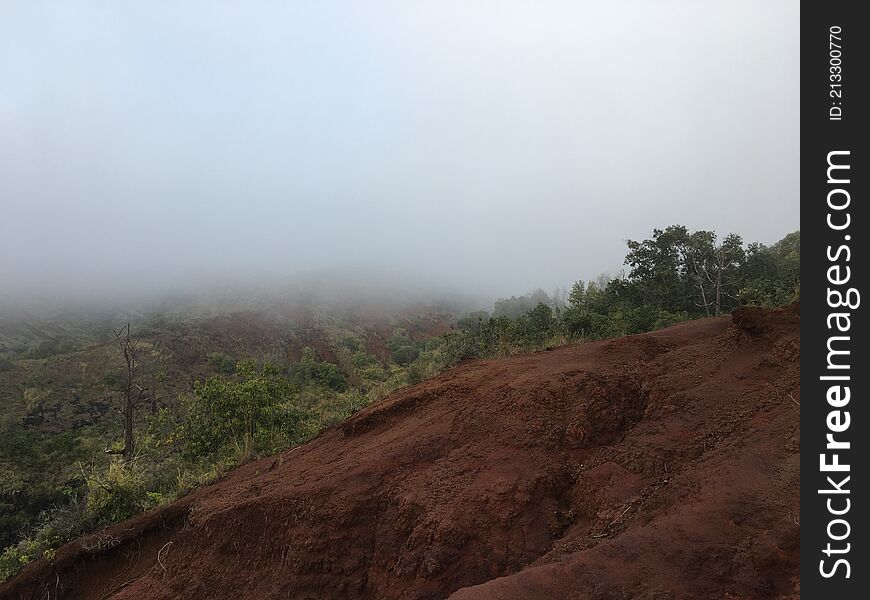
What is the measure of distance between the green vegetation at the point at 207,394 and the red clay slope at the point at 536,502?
1.88m

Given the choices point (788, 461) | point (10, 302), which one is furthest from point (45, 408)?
point (10, 302)

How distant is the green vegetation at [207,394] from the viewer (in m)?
7.87

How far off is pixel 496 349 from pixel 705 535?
9.36m

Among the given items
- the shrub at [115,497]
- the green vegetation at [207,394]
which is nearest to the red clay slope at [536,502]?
the shrub at [115,497]

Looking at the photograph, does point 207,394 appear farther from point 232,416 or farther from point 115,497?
point 115,497

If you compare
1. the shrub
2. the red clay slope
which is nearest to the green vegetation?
the shrub

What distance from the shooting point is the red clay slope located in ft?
9.37

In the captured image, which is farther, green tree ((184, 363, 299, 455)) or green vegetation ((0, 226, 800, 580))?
green tree ((184, 363, 299, 455))

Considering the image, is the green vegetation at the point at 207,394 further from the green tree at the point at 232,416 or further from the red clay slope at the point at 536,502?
the red clay slope at the point at 536,502

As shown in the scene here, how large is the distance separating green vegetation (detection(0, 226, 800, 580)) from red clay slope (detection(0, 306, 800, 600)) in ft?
6.17

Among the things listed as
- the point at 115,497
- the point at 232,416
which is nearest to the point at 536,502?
the point at 115,497

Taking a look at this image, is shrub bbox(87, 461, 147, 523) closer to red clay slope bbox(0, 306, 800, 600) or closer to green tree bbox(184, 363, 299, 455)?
red clay slope bbox(0, 306, 800, 600)

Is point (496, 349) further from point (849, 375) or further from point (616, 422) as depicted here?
point (849, 375)

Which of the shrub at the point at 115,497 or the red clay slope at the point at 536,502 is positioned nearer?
the red clay slope at the point at 536,502
